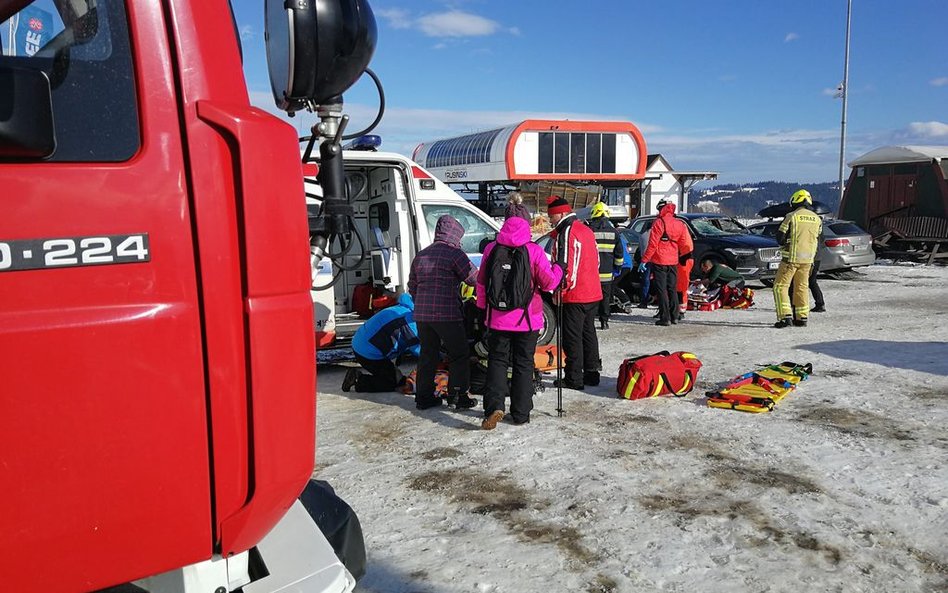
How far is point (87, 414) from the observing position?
1.62 metres

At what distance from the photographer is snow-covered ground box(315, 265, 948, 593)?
3.44 metres

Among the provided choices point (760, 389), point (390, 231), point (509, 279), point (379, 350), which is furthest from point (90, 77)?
point (390, 231)

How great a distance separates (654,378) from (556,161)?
32.1 metres

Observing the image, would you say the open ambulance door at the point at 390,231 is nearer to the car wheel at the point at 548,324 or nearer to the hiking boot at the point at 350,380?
the hiking boot at the point at 350,380

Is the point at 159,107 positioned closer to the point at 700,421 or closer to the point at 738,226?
the point at 700,421

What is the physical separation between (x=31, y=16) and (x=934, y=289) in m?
16.5

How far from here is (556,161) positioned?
3759cm

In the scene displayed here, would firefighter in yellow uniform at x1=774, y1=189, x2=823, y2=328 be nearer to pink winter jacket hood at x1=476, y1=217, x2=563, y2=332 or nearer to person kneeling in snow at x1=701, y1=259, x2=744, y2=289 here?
person kneeling in snow at x1=701, y1=259, x2=744, y2=289

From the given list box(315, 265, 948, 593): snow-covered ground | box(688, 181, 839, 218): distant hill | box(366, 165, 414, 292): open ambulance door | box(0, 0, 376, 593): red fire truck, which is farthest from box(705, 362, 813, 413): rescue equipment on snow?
box(688, 181, 839, 218): distant hill

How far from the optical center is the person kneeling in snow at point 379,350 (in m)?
7.16

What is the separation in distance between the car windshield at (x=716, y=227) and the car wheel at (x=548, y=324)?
7.40 meters

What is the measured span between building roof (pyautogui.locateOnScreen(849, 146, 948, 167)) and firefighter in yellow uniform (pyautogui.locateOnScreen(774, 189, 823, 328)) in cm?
1463

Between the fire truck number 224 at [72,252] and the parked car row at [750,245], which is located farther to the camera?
the parked car row at [750,245]

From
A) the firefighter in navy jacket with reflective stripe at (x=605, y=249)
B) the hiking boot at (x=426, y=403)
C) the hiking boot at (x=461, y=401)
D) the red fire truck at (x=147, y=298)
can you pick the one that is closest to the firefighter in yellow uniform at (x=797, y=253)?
the firefighter in navy jacket with reflective stripe at (x=605, y=249)
